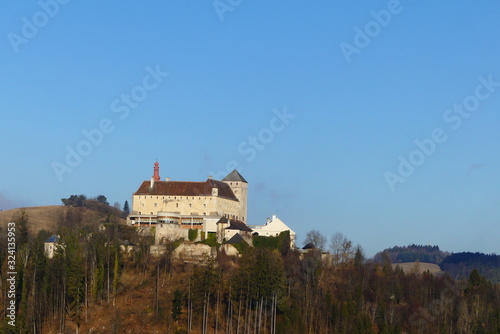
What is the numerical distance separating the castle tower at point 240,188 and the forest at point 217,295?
10749 millimetres

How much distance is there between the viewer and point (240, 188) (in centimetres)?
9031

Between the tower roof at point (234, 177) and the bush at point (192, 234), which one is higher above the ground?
the tower roof at point (234, 177)

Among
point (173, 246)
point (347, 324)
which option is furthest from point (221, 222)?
point (347, 324)

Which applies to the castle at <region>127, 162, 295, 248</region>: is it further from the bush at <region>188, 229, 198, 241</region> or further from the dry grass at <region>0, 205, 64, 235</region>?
the dry grass at <region>0, 205, 64, 235</region>

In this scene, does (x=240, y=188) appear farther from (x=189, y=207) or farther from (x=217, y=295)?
(x=217, y=295)

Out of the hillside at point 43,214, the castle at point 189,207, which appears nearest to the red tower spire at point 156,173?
the castle at point 189,207

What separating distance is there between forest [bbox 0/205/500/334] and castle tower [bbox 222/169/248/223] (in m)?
10.7

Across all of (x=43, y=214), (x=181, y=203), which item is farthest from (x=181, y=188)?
(x=43, y=214)

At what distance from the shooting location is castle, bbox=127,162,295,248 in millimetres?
83688

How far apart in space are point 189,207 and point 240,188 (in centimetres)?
761

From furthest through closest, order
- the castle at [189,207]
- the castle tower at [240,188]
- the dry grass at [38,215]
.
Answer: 1. the dry grass at [38,215]
2. the castle tower at [240,188]
3. the castle at [189,207]

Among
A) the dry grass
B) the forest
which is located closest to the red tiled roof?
the forest

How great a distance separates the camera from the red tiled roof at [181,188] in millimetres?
85812

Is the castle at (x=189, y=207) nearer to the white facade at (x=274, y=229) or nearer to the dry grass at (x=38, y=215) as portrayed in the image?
the white facade at (x=274, y=229)
